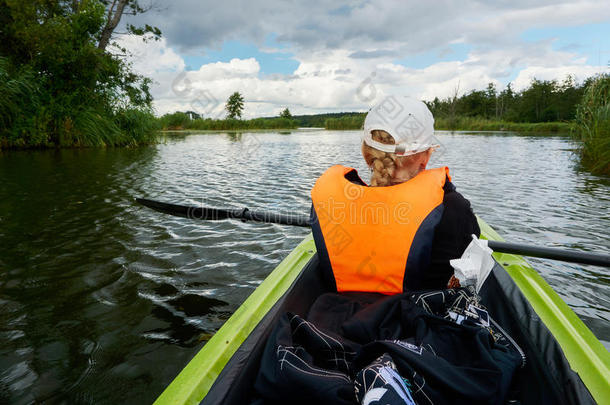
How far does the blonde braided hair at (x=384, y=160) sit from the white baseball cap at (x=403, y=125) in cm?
2

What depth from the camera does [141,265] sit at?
10.4 ft

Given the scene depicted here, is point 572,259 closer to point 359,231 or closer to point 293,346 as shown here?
point 359,231

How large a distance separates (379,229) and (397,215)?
0.34 feet

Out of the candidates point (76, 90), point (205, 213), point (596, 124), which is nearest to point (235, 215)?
point (205, 213)

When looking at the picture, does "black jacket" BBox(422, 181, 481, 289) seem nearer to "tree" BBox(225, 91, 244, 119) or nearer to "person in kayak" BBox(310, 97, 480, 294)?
"person in kayak" BBox(310, 97, 480, 294)

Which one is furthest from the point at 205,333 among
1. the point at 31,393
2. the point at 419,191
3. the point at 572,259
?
the point at 572,259

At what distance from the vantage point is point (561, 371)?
116cm

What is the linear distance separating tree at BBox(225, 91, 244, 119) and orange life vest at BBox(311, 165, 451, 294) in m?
56.4

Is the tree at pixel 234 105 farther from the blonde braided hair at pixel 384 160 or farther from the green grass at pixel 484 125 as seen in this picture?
the blonde braided hair at pixel 384 160

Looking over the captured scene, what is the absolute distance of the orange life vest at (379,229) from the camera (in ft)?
4.80

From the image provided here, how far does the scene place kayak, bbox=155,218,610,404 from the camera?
1.07 m

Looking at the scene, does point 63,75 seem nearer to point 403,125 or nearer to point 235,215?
point 235,215

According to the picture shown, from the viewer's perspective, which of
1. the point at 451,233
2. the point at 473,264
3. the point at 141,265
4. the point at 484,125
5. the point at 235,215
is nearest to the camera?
the point at 473,264

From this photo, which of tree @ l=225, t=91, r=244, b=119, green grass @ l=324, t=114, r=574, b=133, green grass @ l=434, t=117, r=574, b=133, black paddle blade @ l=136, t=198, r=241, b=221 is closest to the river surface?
black paddle blade @ l=136, t=198, r=241, b=221
